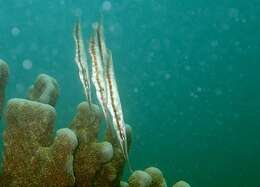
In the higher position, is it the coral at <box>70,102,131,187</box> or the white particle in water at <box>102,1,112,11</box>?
the white particle in water at <box>102,1,112,11</box>

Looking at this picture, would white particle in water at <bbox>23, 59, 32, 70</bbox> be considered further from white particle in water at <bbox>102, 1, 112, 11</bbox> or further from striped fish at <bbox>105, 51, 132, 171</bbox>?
striped fish at <bbox>105, 51, 132, 171</bbox>

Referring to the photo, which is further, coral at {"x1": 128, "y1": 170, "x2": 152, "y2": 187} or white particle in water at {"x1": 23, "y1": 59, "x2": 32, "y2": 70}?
white particle in water at {"x1": 23, "y1": 59, "x2": 32, "y2": 70}

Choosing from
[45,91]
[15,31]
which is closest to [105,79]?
[45,91]

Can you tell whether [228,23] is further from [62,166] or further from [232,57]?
[62,166]

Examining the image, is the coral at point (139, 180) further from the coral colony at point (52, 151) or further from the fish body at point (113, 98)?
the fish body at point (113, 98)

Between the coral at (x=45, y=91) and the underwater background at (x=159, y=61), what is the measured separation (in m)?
34.5

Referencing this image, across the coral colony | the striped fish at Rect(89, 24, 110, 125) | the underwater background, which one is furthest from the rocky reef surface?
the underwater background

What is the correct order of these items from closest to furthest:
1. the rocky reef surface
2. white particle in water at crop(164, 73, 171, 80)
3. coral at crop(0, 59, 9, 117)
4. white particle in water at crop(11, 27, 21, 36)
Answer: the rocky reef surface, coral at crop(0, 59, 9, 117), white particle in water at crop(11, 27, 21, 36), white particle in water at crop(164, 73, 171, 80)

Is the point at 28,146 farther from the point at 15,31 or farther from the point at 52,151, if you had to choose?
the point at 15,31

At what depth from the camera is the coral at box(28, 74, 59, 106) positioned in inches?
173

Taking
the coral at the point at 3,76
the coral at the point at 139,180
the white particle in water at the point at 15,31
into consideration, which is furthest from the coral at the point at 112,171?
the white particle in water at the point at 15,31

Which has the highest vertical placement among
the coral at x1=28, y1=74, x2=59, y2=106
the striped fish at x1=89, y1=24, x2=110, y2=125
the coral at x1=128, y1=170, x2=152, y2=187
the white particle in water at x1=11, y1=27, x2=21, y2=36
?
the white particle in water at x1=11, y1=27, x2=21, y2=36

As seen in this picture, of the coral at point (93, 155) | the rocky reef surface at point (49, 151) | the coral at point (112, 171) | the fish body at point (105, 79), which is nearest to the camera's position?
the fish body at point (105, 79)

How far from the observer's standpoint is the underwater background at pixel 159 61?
156ft
